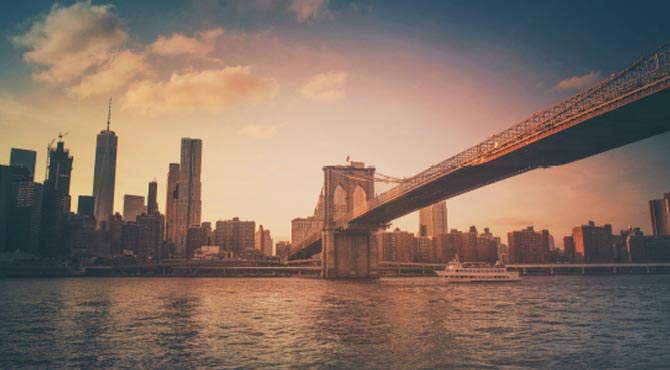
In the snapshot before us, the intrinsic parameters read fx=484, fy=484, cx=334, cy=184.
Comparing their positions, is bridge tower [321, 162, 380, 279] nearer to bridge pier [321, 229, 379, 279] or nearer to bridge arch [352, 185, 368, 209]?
bridge pier [321, 229, 379, 279]

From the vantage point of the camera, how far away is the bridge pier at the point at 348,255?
8975cm

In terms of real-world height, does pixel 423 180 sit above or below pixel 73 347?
above

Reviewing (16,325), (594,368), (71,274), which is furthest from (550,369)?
(71,274)

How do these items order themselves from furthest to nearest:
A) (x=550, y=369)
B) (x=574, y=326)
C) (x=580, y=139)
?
1. (x=580, y=139)
2. (x=574, y=326)
3. (x=550, y=369)

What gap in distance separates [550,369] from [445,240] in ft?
596

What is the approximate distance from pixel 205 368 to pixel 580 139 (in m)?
32.4

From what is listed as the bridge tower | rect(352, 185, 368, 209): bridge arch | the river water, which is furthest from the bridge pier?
the river water

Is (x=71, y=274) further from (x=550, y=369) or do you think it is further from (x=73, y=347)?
(x=550, y=369)

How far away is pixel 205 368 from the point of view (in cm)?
1806

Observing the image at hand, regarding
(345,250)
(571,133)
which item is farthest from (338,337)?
(345,250)

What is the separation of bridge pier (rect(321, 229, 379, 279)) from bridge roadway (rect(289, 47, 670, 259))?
31391 mm

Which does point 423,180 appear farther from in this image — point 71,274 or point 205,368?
point 71,274

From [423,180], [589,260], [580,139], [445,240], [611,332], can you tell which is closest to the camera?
[611,332]

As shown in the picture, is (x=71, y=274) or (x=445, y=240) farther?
(x=445, y=240)
